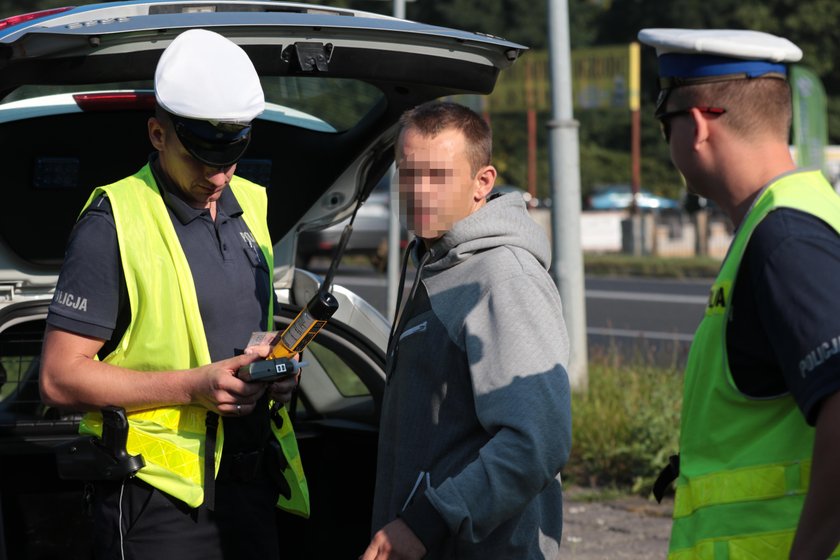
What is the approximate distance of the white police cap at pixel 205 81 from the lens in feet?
8.69

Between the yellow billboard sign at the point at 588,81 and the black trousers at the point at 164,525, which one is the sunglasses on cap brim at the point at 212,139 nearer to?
the black trousers at the point at 164,525

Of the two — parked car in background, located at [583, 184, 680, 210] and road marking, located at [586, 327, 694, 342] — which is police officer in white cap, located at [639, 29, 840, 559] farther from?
parked car in background, located at [583, 184, 680, 210]

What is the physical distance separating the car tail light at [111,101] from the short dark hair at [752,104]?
1.98 meters

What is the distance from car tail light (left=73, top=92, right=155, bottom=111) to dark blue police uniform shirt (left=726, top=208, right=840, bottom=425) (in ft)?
6.92

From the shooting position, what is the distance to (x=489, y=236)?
8.43 feet

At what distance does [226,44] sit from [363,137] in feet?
3.21

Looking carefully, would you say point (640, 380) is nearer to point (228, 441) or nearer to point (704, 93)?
point (228, 441)

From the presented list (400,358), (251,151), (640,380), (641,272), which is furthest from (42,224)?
(641,272)

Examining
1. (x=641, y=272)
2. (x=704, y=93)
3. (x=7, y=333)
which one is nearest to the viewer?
(x=704, y=93)

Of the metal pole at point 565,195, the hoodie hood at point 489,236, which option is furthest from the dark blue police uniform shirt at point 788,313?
the metal pole at point 565,195

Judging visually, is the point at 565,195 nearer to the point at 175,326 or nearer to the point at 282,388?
the point at 282,388

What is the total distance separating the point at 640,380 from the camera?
285 inches

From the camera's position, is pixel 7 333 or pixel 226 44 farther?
pixel 7 333

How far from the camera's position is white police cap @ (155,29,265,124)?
265cm
